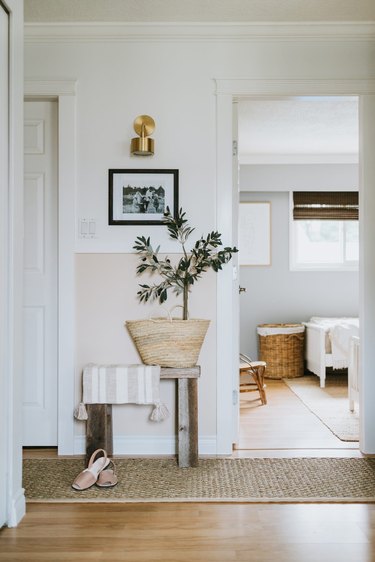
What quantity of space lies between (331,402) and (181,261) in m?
2.43

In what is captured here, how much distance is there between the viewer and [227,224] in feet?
11.5

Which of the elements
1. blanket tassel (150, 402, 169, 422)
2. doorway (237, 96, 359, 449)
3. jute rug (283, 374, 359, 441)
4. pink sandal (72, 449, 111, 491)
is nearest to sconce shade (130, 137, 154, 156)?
blanket tassel (150, 402, 169, 422)

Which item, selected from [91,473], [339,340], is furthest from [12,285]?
[339,340]

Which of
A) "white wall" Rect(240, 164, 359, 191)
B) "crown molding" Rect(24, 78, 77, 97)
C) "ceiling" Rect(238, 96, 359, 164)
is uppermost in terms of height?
"ceiling" Rect(238, 96, 359, 164)

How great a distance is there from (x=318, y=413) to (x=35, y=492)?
2490 mm

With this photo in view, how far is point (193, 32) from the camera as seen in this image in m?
3.48

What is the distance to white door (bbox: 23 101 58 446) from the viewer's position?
3641 mm

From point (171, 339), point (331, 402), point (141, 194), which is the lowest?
point (331, 402)

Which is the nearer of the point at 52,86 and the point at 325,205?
the point at 52,86

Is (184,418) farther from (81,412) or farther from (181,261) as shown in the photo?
(181,261)

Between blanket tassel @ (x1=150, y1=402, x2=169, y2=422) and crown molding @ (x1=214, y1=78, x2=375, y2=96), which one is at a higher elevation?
crown molding @ (x1=214, y1=78, x2=375, y2=96)

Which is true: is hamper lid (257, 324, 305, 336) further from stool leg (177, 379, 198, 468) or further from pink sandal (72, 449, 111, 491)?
pink sandal (72, 449, 111, 491)

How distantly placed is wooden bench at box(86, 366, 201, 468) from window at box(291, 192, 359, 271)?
4013 millimetres

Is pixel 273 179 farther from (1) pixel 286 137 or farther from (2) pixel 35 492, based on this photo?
(2) pixel 35 492
